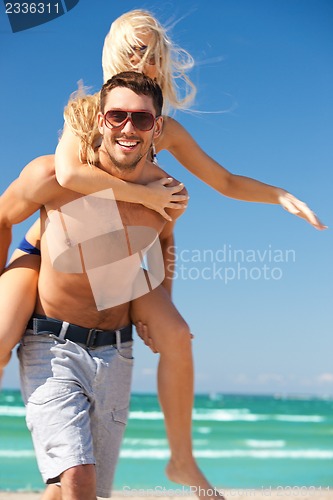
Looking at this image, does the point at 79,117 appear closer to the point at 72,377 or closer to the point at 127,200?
the point at 127,200

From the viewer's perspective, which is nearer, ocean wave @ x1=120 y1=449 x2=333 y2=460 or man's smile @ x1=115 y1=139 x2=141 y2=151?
man's smile @ x1=115 y1=139 x2=141 y2=151

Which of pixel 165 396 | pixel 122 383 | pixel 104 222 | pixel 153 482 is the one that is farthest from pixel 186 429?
pixel 153 482

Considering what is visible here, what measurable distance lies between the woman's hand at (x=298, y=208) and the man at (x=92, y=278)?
2.41 feet

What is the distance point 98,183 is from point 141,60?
91cm

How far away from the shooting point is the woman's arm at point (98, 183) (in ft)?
11.5

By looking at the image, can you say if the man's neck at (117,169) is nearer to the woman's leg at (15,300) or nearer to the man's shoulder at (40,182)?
the man's shoulder at (40,182)

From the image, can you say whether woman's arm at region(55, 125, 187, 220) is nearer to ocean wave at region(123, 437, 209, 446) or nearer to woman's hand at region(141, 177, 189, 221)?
woman's hand at region(141, 177, 189, 221)

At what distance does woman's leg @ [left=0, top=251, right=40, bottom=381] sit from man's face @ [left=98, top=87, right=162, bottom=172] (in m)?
0.73

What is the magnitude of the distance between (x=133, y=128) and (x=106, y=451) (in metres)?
1.64

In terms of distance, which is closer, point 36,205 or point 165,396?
point 36,205

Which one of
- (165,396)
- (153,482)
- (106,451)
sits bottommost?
(153,482)

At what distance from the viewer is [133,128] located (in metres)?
3.55

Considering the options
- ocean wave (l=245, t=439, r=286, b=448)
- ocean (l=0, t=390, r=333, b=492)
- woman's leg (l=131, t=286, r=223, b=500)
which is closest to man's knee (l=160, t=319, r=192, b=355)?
woman's leg (l=131, t=286, r=223, b=500)

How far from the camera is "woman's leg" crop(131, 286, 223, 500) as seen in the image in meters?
3.89
